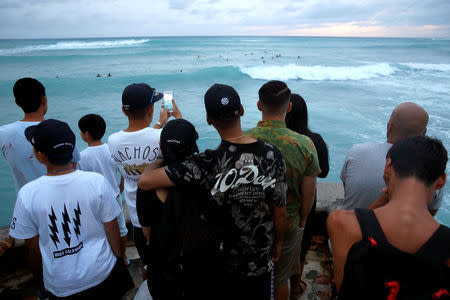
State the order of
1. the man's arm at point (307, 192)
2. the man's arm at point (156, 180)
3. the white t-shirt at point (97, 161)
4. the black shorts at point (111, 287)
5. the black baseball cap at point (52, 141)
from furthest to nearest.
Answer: the white t-shirt at point (97, 161) < the man's arm at point (307, 192) < the black shorts at point (111, 287) < the black baseball cap at point (52, 141) < the man's arm at point (156, 180)

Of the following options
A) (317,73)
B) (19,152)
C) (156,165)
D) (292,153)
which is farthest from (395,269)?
(317,73)

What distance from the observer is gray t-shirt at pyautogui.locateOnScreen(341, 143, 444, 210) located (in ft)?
7.16

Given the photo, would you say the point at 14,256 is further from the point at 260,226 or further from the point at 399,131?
the point at 399,131

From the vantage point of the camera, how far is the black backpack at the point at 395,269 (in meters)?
1.07

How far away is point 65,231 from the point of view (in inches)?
66.6

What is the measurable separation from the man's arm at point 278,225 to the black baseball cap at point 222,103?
2.37 feet

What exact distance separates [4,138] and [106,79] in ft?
63.1

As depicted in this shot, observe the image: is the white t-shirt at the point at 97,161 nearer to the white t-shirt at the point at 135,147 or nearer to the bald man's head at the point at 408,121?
the white t-shirt at the point at 135,147

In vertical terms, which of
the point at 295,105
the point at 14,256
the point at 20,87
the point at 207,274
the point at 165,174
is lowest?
the point at 14,256

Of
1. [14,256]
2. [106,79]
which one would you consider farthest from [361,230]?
[106,79]

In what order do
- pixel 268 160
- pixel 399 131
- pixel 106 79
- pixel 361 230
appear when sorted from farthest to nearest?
pixel 106 79 → pixel 399 131 → pixel 268 160 → pixel 361 230

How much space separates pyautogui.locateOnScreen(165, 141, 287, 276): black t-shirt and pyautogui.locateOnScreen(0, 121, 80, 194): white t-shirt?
75.0 inches

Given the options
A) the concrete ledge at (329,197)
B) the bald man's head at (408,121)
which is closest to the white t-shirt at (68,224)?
the bald man's head at (408,121)

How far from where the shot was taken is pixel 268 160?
1.66m
